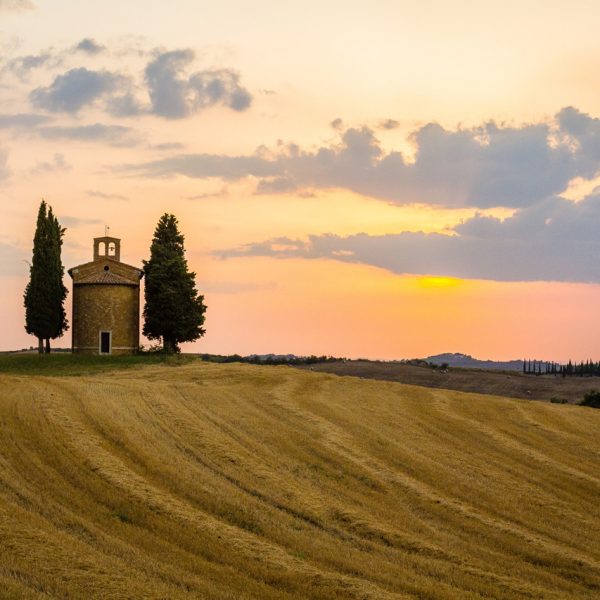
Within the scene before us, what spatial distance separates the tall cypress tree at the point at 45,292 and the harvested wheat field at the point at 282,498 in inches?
1214

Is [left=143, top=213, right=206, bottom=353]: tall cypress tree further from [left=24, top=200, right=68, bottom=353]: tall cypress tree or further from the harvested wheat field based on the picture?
the harvested wheat field

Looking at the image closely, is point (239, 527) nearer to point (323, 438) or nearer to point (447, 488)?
point (447, 488)

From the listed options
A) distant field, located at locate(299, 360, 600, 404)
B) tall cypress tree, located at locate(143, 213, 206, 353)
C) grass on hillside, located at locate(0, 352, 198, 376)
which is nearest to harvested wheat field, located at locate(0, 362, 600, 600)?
grass on hillside, located at locate(0, 352, 198, 376)

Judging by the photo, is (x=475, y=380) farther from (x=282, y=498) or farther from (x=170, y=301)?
(x=282, y=498)

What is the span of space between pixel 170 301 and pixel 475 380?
25027 mm

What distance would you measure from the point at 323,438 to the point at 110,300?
40651 millimetres

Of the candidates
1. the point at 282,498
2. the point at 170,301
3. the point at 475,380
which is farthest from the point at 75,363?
the point at 282,498

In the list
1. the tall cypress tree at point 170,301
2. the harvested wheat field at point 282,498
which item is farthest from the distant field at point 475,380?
the harvested wheat field at point 282,498

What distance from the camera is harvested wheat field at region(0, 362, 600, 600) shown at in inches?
627

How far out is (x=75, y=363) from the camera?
60.6 metres

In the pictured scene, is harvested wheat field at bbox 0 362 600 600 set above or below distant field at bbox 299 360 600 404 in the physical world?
below

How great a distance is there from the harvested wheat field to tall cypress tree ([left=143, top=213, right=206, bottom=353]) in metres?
29.0

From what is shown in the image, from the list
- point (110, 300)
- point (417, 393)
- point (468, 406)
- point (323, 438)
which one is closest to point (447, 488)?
point (323, 438)

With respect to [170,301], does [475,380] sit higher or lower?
lower
